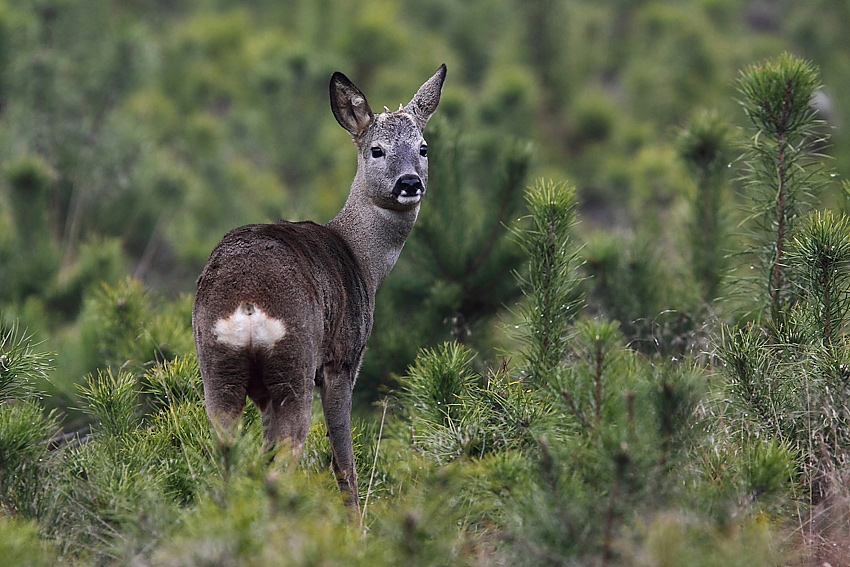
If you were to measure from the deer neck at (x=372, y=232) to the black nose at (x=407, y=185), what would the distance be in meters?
0.17

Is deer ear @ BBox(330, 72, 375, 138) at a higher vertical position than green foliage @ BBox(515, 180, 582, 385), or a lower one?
higher

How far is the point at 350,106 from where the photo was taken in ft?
16.4

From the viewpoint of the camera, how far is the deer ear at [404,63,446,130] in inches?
204

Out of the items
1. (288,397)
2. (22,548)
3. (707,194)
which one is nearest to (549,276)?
(288,397)

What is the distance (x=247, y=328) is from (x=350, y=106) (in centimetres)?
187

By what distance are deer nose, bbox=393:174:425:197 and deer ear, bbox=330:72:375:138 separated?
453mm

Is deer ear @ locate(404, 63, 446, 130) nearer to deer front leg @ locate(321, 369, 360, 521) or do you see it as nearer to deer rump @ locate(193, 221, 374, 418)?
deer rump @ locate(193, 221, 374, 418)

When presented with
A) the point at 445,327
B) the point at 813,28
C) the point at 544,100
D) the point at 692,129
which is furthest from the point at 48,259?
the point at 813,28

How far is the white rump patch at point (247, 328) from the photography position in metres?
3.49

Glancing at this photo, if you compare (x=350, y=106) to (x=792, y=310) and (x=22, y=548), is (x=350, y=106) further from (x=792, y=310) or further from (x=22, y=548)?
(x=22, y=548)

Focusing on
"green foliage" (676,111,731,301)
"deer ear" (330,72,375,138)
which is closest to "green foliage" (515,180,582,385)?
"deer ear" (330,72,375,138)

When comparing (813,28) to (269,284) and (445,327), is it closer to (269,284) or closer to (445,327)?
(445,327)

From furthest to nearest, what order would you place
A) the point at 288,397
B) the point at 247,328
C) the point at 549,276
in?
1. the point at 549,276
2. the point at 288,397
3. the point at 247,328

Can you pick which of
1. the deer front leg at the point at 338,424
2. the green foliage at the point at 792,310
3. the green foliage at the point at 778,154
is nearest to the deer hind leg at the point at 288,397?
the deer front leg at the point at 338,424
